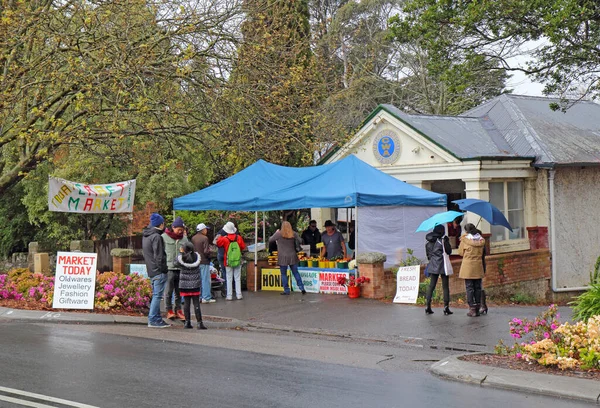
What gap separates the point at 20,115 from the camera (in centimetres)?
1712

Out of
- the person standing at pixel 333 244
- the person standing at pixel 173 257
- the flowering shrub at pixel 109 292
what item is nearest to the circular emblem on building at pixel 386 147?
the person standing at pixel 333 244

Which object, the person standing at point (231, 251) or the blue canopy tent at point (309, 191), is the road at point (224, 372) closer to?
the person standing at point (231, 251)

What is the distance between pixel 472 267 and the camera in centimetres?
1452

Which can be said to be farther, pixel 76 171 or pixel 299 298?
pixel 76 171

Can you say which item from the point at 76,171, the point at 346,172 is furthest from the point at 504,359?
the point at 76,171

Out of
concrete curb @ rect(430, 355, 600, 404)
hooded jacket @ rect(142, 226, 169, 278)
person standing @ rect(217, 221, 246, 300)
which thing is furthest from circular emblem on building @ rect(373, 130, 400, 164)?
concrete curb @ rect(430, 355, 600, 404)

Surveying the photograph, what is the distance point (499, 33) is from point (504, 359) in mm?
9770

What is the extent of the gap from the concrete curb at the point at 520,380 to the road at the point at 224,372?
19 cm

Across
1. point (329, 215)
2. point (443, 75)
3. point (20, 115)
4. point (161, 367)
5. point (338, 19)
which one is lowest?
point (161, 367)

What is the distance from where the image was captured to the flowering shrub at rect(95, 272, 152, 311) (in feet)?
51.2

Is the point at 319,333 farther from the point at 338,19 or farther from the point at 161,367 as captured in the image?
the point at 338,19

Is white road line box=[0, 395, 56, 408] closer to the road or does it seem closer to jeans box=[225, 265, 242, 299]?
the road

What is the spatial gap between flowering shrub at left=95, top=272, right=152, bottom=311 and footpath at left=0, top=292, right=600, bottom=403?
61 centimetres

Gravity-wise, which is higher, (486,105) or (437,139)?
(486,105)
